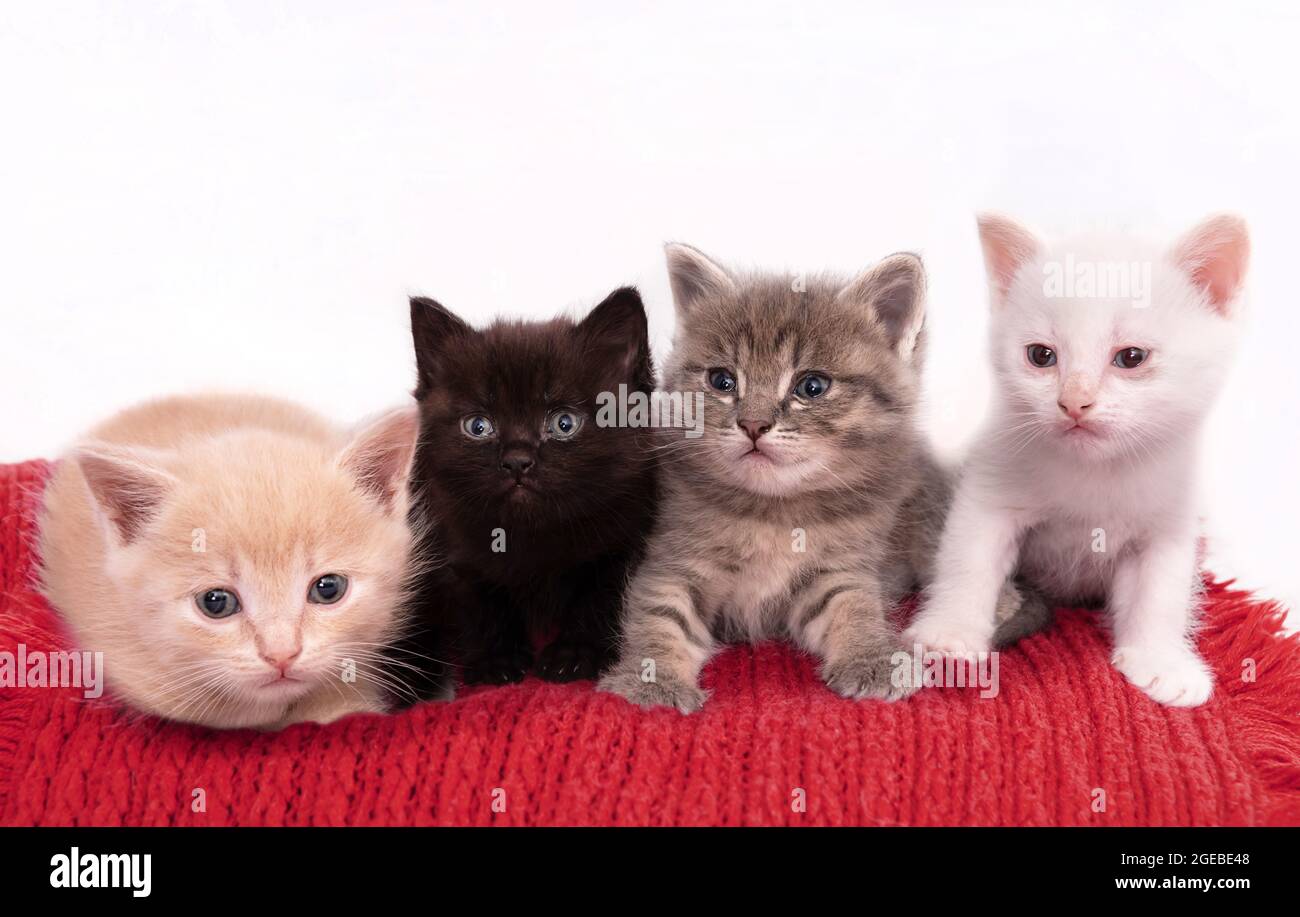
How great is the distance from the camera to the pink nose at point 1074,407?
1.63 metres

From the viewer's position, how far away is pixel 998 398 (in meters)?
1.89

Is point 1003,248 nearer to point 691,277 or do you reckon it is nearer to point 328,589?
point 691,277

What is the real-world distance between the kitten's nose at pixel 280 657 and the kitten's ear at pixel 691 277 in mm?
881

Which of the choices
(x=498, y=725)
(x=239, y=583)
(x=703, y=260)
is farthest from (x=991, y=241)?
(x=239, y=583)

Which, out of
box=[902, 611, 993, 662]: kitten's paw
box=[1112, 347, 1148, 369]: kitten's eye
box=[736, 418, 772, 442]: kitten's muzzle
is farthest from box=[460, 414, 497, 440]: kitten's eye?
box=[1112, 347, 1148, 369]: kitten's eye

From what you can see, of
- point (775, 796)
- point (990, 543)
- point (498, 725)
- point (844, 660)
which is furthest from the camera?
point (990, 543)

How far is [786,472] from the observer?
5.76 feet

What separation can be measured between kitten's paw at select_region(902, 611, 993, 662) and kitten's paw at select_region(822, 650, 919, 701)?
80 mm

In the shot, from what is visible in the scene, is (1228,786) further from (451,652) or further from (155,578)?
(155,578)

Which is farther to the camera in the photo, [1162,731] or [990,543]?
[990,543]

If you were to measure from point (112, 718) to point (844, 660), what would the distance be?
1.10 metres

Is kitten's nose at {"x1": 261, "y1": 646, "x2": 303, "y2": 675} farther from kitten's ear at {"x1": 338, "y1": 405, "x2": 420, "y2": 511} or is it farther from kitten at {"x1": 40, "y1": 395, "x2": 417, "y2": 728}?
kitten's ear at {"x1": 338, "y1": 405, "x2": 420, "y2": 511}

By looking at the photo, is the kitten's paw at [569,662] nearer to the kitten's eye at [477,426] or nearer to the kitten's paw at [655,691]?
the kitten's paw at [655,691]

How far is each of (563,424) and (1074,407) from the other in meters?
0.78
